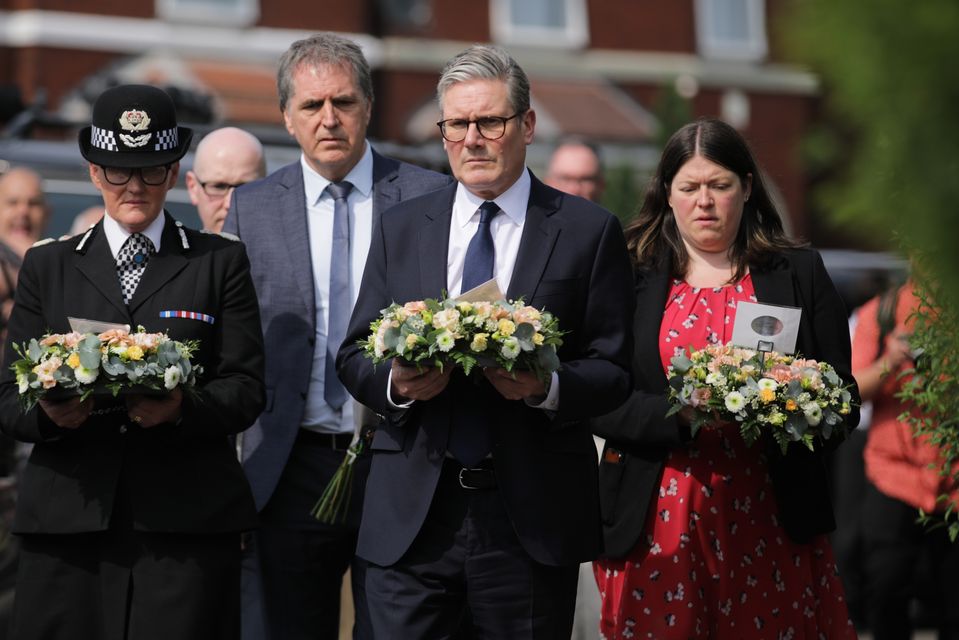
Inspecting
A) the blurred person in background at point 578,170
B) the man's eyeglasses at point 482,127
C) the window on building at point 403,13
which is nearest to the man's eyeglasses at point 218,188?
the blurred person in background at point 578,170

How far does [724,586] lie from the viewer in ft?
14.9

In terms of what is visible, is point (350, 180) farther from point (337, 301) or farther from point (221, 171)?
point (221, 171)

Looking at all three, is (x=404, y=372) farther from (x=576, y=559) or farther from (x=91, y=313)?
(x=91, y=313)

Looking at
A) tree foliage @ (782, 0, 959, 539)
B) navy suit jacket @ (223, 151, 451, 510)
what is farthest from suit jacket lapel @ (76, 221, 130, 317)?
tree foliage @ (782, 0, 959, 539)

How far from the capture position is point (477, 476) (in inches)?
157

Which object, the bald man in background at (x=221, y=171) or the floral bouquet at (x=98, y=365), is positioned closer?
the floral bouquet at (x=98, y=365)

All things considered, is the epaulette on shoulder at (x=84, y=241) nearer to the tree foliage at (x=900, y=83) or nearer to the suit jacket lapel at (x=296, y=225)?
the suit jacket lapel at (x=296, y=225)

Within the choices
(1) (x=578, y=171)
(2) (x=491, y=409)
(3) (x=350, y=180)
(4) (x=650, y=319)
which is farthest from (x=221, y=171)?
(2) (x=491, y=409)

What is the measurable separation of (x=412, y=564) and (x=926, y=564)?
3.37 meters

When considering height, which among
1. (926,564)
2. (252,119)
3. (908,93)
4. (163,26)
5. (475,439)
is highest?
(163,26)

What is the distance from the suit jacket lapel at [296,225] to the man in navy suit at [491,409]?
2.59ft

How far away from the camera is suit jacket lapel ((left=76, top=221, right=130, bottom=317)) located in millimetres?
4387

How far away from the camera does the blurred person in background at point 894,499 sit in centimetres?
616

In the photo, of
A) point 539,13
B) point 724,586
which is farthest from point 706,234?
point 539,13
